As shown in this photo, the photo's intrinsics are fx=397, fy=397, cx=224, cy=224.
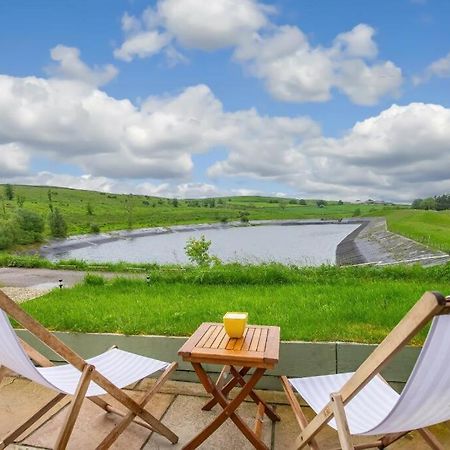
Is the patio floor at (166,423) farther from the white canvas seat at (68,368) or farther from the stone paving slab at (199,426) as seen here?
the white canvas seat at (68,368)

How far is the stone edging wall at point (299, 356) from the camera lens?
9.77ft

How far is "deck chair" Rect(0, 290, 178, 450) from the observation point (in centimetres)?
192

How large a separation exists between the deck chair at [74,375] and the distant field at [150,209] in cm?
6188

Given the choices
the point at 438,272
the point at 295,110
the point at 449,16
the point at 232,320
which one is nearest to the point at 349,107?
the point at 449,16

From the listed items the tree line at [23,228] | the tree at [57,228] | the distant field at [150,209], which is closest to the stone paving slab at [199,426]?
the tree line at [23,228]

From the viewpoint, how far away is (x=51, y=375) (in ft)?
8.11

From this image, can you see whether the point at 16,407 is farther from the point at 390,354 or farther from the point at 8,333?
the point at 390,354

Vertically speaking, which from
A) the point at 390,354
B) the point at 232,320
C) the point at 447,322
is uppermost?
the point at 447,322

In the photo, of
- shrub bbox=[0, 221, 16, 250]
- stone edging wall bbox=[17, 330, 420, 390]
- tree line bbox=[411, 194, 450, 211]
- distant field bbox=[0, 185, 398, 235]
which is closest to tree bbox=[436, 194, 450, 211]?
tree line bbox=[411, 194, 450, 211]

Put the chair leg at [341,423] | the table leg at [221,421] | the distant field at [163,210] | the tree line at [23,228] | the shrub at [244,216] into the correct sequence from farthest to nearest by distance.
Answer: the shrub at [244,216] → the distant field at [163,210] → the tree line at [23,228] → the table leg at [221,421] → the chair leg at [341,423]

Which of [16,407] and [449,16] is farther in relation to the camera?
[449,16]

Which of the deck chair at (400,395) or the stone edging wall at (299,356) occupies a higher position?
the deck chair at (400,395)

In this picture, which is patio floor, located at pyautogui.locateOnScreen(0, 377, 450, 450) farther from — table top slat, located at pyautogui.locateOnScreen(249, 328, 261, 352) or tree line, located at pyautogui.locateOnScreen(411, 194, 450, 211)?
tree line, located at pyautogui.locateOnScreen(411, 194, 450, 211)

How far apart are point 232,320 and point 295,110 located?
1908 cm
